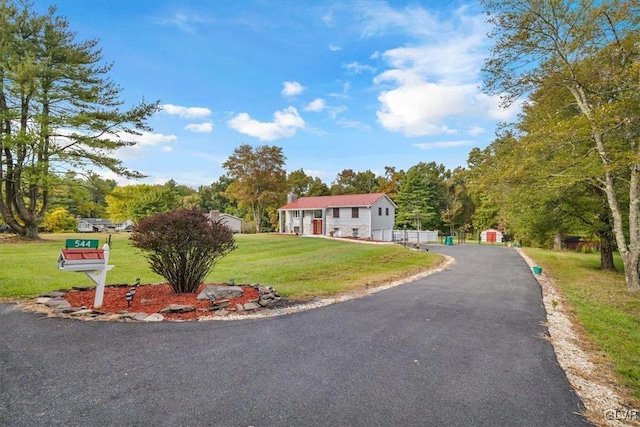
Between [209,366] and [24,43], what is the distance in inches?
1003

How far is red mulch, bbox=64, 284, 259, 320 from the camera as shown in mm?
5566

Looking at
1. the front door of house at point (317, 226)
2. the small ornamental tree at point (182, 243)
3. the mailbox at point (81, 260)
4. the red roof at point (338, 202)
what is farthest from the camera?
the front door of house at point (317, 226)

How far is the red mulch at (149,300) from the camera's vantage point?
5.57 meters

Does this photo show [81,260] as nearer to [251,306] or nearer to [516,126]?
[251,306]

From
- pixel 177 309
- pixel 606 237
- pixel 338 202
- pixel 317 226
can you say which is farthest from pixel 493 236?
pixel 177 309

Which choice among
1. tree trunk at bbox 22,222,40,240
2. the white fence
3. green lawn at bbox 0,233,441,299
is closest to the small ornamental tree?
green lawn at bbox 0,233,441,299

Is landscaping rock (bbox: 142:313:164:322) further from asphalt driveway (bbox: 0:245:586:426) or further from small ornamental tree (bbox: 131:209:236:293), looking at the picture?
small ornamental tree (bbox: 131:209:236:293)

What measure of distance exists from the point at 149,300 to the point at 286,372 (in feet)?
13.4

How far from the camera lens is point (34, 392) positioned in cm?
292

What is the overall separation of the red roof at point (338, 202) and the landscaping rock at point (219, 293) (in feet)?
72.0

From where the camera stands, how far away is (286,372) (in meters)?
3.43

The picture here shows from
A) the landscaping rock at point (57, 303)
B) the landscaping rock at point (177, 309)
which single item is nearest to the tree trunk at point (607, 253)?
the landscaping rock at point (177, 309)

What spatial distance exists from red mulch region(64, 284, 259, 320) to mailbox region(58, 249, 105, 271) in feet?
2.57

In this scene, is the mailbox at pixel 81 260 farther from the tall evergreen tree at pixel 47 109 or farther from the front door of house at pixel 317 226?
the front door of house at pixel 317 226
